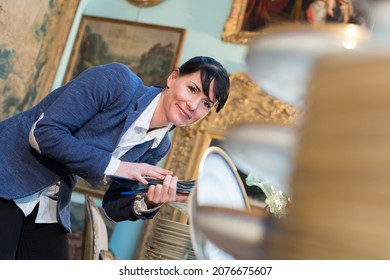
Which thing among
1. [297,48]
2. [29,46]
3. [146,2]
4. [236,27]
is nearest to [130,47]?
[146,2]

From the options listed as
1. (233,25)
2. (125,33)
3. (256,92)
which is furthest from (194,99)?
(125,33)

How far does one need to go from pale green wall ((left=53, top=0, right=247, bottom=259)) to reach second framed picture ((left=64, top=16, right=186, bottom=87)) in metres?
0.09

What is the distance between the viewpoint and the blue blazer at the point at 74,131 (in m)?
0.99

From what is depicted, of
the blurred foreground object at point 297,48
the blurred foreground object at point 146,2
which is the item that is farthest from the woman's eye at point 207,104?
the blurred foreground object at point 146,2

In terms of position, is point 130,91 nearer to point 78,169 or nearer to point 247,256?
point 78,169

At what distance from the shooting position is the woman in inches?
39.1

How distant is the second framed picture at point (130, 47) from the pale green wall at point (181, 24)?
0.28ft

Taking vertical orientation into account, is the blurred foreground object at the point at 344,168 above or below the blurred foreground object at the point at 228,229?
above

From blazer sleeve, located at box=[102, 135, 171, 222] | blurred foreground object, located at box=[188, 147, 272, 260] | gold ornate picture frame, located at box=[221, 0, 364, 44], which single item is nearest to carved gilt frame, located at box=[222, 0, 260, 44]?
gold ornate picture frame, located at box=[221, 0, 364, 44]

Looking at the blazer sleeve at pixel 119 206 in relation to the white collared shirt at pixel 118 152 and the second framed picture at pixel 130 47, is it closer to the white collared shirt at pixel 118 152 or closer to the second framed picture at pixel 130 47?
the white collared shirt at pixel 118 152

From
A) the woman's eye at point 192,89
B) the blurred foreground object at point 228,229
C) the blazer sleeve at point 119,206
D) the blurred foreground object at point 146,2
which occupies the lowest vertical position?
the blazer sleeve at point 119,206

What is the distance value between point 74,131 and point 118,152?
0.15 meters

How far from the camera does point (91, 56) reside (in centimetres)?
419

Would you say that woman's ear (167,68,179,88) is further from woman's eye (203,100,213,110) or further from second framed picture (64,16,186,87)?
second framed picture (64,16,186,87)
